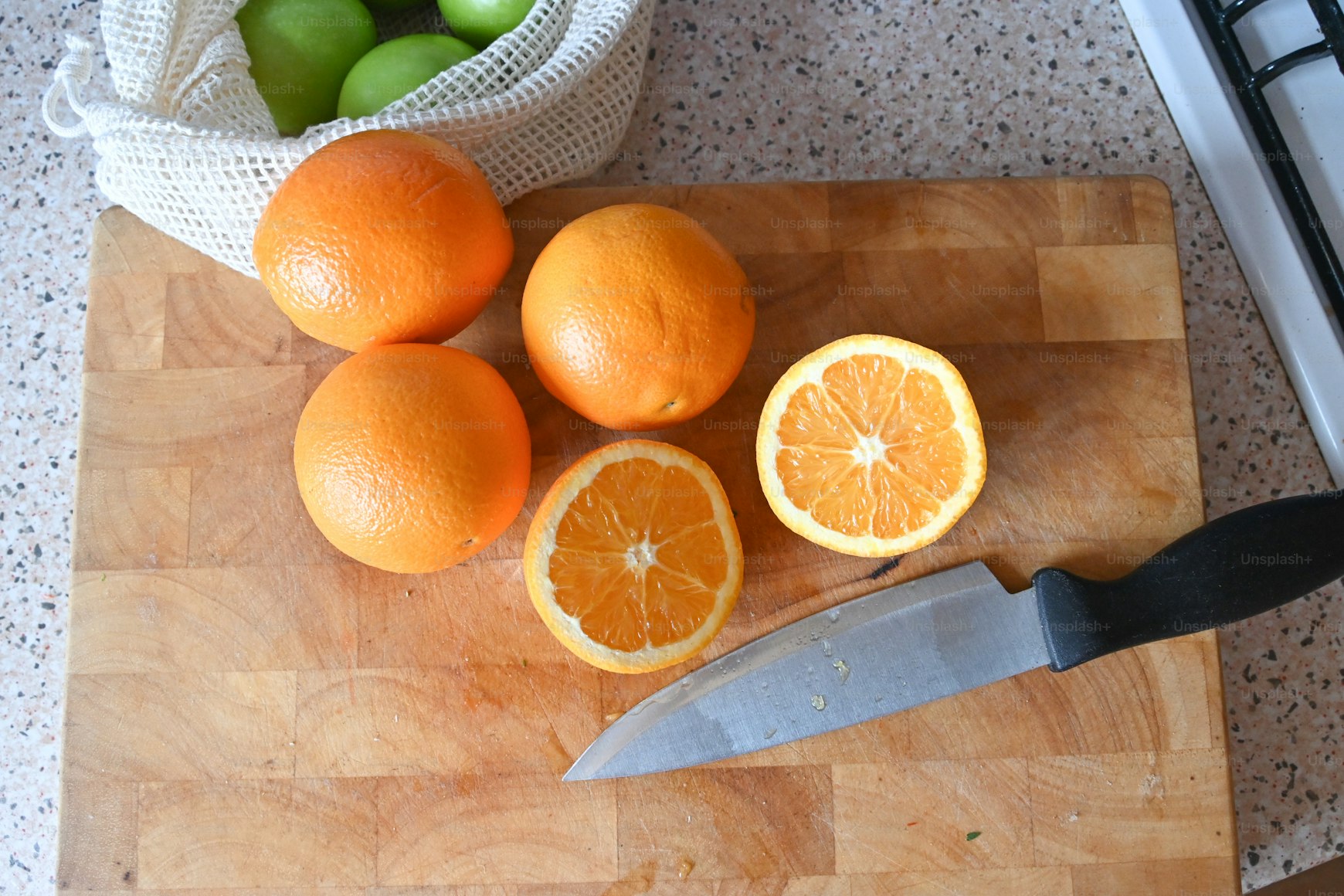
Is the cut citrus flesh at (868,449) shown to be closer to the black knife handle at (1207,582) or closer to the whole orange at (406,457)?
the black knife handle at (1207,582)

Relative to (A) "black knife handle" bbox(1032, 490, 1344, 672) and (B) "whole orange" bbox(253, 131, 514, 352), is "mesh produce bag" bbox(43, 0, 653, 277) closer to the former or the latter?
(B) "whole orange" bbox(253, 131, 514, 352)

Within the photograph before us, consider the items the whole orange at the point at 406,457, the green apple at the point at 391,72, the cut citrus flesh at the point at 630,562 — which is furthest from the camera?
the green apple at the point at 391,72

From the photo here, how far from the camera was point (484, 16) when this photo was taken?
1263 mm

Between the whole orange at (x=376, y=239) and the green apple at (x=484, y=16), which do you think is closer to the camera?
the whole orange at (x=376, y=239)

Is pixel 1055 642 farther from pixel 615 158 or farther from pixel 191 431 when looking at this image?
pixel 191 431

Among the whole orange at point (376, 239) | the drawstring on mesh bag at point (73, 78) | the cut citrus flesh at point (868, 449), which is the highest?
the drawstring on mesh bag at point (73, 78)

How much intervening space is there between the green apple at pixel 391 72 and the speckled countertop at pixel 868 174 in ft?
0.99

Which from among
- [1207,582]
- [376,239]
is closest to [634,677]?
[376,239]

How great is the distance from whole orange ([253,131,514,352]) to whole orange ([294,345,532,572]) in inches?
2.1

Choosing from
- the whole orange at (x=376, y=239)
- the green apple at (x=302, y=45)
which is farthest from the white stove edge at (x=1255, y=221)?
the green apple at (x=302, y=45)

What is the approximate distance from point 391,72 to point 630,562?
75 cm

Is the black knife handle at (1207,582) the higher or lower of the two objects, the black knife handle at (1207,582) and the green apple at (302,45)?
the lower

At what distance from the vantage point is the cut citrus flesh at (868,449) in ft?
3.60

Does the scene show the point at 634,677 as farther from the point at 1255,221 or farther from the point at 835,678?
the point at 1255,221
